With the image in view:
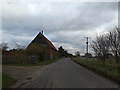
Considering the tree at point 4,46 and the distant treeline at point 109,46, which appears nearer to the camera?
the distant treeline at point 109,46

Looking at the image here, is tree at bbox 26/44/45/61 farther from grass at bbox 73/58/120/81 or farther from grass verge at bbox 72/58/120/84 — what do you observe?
grass verge at bbox 72/58/120/84

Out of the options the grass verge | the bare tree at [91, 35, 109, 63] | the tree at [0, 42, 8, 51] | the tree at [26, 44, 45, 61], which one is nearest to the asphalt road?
the grass verge

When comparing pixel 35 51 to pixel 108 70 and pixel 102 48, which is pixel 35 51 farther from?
pixel 108 70

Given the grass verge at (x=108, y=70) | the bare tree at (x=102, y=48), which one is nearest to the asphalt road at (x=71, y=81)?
the grass verge at (x=108, y=70)

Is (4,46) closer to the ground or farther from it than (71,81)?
farther from it

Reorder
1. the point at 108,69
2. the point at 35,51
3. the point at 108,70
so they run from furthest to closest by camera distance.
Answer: the point at 35,51 → the point at 108,69 → the point at 108,70

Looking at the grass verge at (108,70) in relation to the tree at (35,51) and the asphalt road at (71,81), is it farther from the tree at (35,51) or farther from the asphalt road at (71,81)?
the tree at (35,51)

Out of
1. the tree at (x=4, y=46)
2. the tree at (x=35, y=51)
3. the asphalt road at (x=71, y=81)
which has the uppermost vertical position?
the tree at (x=4, y=46)

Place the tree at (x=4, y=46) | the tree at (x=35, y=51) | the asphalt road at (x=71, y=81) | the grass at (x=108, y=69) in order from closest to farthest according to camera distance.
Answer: the asphalt road at (x=71, y=81) < the grass at (x=108, y=69) < the tree at (x=4, y=46) < the tree at (x=35, y=51)

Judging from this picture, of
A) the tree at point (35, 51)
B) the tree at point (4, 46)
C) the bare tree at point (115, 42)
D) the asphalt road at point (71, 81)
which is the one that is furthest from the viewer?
the tree at point (35, 51)

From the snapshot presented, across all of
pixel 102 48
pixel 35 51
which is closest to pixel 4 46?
pixel 35 51

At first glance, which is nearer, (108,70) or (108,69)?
(108,70)

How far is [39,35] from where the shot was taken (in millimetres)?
63656

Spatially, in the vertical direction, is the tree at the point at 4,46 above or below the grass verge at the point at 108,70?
above
